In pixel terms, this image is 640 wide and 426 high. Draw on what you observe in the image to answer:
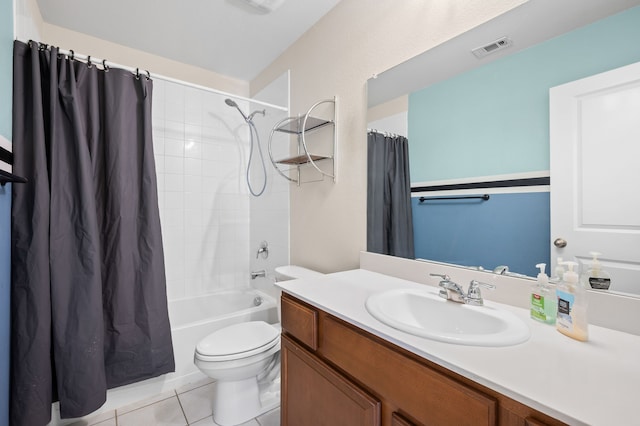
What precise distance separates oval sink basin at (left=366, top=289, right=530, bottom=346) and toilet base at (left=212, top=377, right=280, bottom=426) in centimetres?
106

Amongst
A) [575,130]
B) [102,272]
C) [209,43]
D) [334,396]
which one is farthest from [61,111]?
[575,130]

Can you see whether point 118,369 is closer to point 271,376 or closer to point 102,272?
point 102,272

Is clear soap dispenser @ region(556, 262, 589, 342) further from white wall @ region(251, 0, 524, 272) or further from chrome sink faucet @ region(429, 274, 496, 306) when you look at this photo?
white wall @ region(251, 0, 524, 272)

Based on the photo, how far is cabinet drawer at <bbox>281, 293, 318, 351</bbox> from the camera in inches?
39.8

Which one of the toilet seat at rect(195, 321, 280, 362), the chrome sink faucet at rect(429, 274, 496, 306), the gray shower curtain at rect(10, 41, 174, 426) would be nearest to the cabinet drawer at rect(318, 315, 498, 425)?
the chrome sink faucet at rect(429, 274, 496, 306)

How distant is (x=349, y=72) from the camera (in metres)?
1.60

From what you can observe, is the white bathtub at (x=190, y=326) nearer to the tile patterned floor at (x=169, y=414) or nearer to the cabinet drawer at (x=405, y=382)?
the tile patterned floor at (x=169, y=414)

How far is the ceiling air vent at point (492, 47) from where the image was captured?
39.3 inches

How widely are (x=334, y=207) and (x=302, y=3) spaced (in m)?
1.26

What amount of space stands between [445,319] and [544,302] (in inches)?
11.3

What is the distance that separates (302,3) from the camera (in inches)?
66.2

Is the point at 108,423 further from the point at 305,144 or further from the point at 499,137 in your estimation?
the point at 499,137

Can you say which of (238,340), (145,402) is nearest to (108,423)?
(145,402)

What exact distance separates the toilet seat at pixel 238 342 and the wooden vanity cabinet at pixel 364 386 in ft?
1.20
